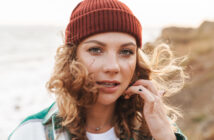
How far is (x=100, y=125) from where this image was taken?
2.39 meters

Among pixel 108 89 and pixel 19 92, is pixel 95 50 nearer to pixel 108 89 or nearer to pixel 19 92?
pixel 108 89

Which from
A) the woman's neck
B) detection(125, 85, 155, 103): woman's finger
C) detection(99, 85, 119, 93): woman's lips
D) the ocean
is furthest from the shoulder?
the ocean

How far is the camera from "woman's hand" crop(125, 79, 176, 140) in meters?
2.19

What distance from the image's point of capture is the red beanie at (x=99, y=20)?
217 centimetres

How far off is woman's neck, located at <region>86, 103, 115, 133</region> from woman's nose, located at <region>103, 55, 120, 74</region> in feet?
1.41

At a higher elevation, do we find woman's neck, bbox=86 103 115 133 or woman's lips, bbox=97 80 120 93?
woman's lips, bbox=97 80 120 93

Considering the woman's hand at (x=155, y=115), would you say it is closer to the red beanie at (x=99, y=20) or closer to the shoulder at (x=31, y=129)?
the red beanie at (x=99, y=20)

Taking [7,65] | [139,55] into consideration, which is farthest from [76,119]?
[7,65]

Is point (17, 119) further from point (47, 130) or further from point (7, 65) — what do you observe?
point (7, 65)

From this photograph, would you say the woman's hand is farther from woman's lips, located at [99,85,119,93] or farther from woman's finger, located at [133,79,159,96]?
woman's lips, located at [99,85,119,93]

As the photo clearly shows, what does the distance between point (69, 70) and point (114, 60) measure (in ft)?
1.33

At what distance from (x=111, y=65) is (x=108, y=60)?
0.17 feet

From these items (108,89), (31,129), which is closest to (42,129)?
(31,129)

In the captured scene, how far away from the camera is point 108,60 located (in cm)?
211
